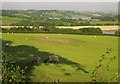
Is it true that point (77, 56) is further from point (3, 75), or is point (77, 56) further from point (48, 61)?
point (3, 75)

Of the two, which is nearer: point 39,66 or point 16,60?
→ point 39,66

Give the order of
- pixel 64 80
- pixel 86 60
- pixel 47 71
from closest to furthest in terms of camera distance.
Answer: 1. pixel 64 80
2. pixel 47 71
3. pixel 86 60

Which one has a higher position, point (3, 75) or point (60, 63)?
point (3, 75)

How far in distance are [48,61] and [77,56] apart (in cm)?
724

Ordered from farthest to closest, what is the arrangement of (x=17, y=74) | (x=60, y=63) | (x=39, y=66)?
(x=60, y=63) < (x=39, y=66) < (x=17, y=74)

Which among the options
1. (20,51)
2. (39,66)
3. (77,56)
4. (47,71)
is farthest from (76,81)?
(20,51)

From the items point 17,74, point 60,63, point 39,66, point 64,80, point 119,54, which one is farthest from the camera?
point 119,54

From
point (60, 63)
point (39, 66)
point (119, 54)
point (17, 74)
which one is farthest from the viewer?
point (119, 54)

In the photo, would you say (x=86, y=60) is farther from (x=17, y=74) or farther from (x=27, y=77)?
(x=17, y=74)

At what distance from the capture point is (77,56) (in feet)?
114

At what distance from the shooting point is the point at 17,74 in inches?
294

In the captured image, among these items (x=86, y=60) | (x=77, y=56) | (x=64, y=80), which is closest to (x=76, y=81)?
(x=64, y=80)

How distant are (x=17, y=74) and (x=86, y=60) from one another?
25.1 m

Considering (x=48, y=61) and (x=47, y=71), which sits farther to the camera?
(x=48, y=61)
